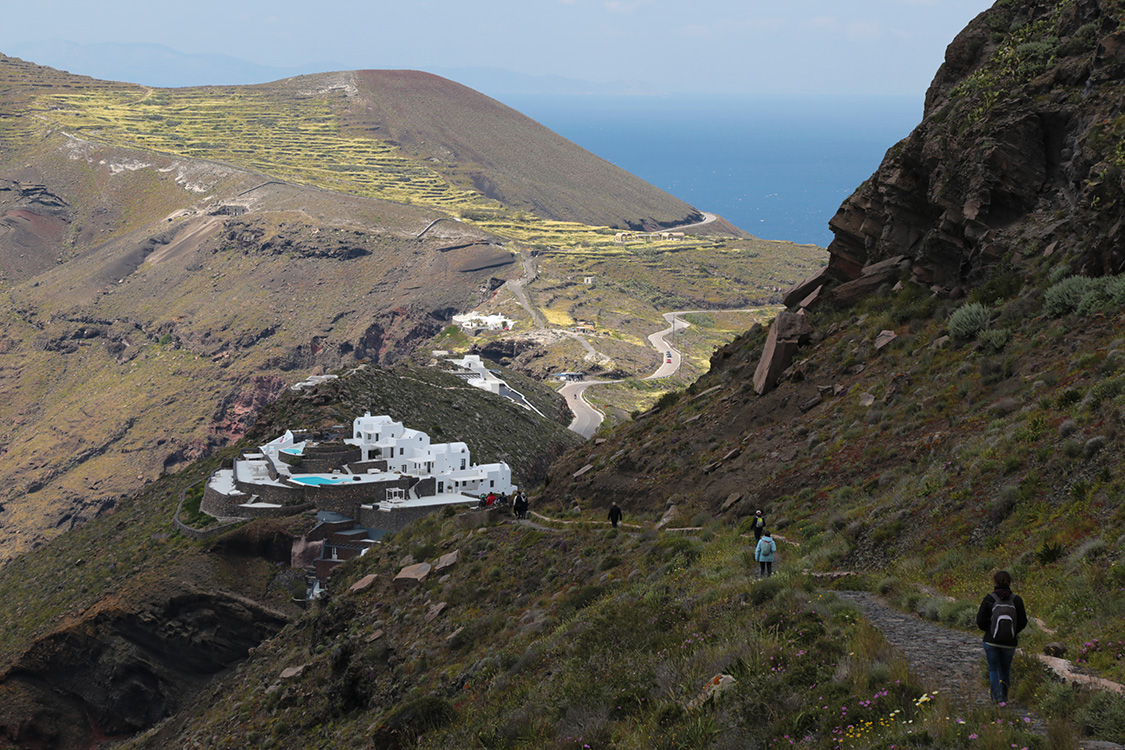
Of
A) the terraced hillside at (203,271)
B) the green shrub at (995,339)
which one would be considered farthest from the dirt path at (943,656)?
the terraced hillside at (203,271)

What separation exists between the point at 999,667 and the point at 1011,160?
44.8 feet

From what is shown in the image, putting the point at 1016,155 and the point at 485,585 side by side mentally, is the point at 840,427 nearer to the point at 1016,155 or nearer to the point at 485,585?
the point at 1016,155

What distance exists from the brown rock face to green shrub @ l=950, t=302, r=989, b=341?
1.63m

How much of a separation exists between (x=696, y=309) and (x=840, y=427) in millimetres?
103070

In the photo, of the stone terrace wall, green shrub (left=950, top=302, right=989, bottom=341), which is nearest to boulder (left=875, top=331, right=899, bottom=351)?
green shrub (left=950, top=302, right=989, bottom=341)

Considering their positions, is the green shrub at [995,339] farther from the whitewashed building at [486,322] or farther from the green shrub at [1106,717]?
the whitewashed building at [486,322]

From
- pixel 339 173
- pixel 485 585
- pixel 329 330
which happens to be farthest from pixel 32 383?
pixel 485 585

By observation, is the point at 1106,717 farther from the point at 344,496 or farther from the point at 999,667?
the point at 344,496

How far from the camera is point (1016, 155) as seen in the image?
18188 millimetres

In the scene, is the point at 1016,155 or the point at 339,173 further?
the point at 339,173

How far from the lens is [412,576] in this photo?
22.5 metres

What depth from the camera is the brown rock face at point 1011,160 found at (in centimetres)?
1655

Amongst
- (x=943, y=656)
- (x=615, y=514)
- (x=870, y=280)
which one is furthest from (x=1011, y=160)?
(x=943, y=656)

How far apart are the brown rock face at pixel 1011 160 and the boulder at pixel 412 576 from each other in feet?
38.3
